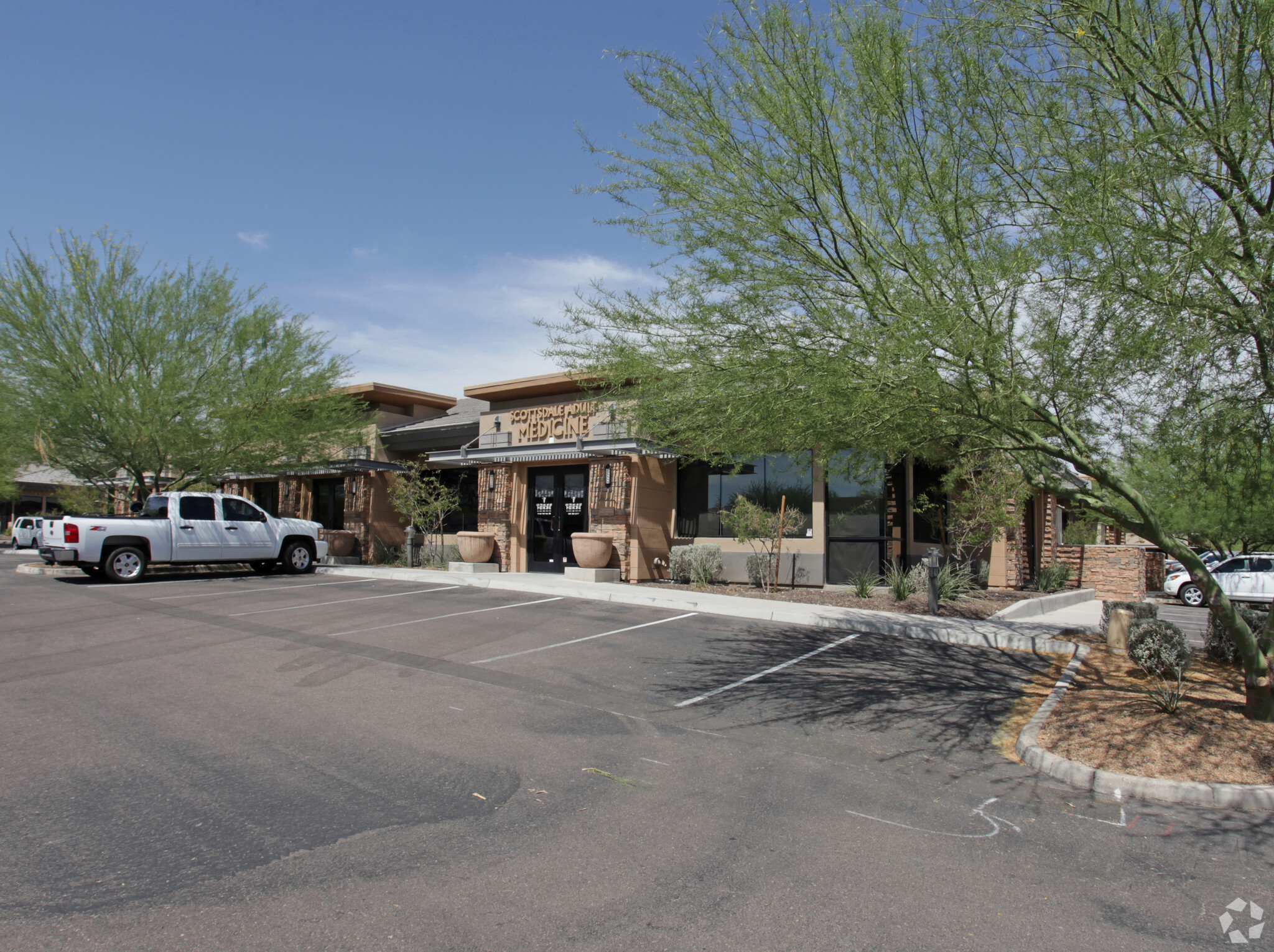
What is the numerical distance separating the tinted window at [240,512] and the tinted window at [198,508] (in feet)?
0.84

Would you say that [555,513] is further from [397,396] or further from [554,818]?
[554,818]

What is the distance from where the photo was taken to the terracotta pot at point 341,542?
80.6 feet

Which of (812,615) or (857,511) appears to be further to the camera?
(857,511)

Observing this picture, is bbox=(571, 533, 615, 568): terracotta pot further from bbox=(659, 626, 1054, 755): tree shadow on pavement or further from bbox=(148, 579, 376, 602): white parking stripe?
bbox=(659, 626, 1054, 755): tree shadow on pavement

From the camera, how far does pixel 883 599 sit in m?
15.3

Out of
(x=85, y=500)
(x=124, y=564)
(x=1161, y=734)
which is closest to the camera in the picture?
(x=1161, y=734)

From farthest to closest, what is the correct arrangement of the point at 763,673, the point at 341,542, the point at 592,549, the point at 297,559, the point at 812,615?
the point at 341,542
the point at 297,559
the point at 592,549
the point at 812,615
the point at 763,673

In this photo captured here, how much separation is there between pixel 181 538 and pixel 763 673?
15199mm

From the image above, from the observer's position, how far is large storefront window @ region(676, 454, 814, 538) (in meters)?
17.8

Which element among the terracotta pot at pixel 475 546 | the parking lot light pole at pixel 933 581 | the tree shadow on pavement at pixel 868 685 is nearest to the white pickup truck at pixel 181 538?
the terracotta pot at pixel 475 546

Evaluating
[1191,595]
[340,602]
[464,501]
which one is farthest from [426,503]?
[1191,595]

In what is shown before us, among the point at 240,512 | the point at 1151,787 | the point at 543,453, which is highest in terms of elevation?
the point at 543,453

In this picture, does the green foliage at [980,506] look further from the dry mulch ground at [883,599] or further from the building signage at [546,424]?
the building signage at [546,424]

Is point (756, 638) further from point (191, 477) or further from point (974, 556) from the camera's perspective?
point (191, 477)
